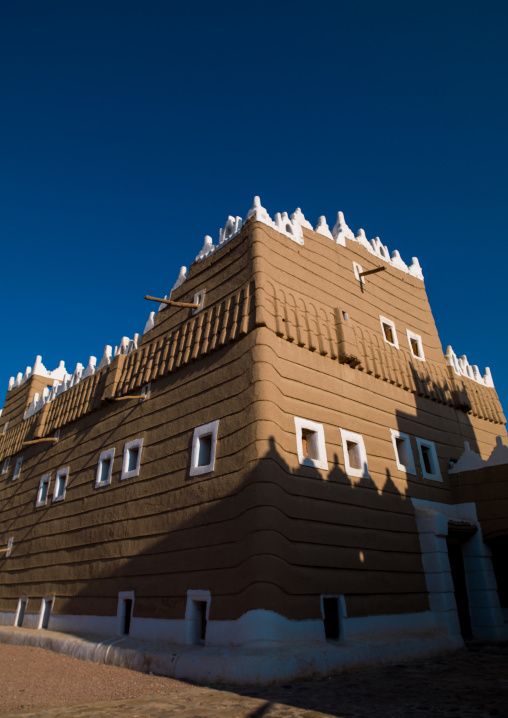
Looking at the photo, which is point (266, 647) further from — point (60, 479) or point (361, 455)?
point (60, 479)

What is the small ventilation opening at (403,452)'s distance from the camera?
562 inches

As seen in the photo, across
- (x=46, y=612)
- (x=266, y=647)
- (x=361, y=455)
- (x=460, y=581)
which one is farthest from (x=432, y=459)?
(x=46, y=612)

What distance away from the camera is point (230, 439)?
36.7 feet

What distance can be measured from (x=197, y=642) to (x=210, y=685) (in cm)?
216

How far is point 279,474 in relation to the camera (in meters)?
10.4

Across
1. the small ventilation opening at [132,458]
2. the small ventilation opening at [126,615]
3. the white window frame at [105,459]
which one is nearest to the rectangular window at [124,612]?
the small ventilation opening at [126,615]

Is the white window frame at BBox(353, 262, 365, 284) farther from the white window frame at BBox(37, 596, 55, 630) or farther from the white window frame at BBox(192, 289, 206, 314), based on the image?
the white window frame at BBox(37, 596, 55, 630)

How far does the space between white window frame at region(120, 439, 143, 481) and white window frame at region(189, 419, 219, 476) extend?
264 cm

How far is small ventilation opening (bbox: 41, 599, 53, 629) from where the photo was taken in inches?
634

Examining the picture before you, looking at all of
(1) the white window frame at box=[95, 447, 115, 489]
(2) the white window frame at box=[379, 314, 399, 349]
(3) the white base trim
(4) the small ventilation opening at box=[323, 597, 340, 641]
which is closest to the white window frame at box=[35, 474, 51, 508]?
(1) the white window frame at box=[95, 447, 115, 489]

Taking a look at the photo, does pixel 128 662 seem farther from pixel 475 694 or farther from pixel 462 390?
pixel 462 390

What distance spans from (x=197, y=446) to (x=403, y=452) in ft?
19.5

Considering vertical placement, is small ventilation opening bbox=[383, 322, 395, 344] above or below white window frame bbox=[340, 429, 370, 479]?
above

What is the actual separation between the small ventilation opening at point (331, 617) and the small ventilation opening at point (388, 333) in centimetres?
821
